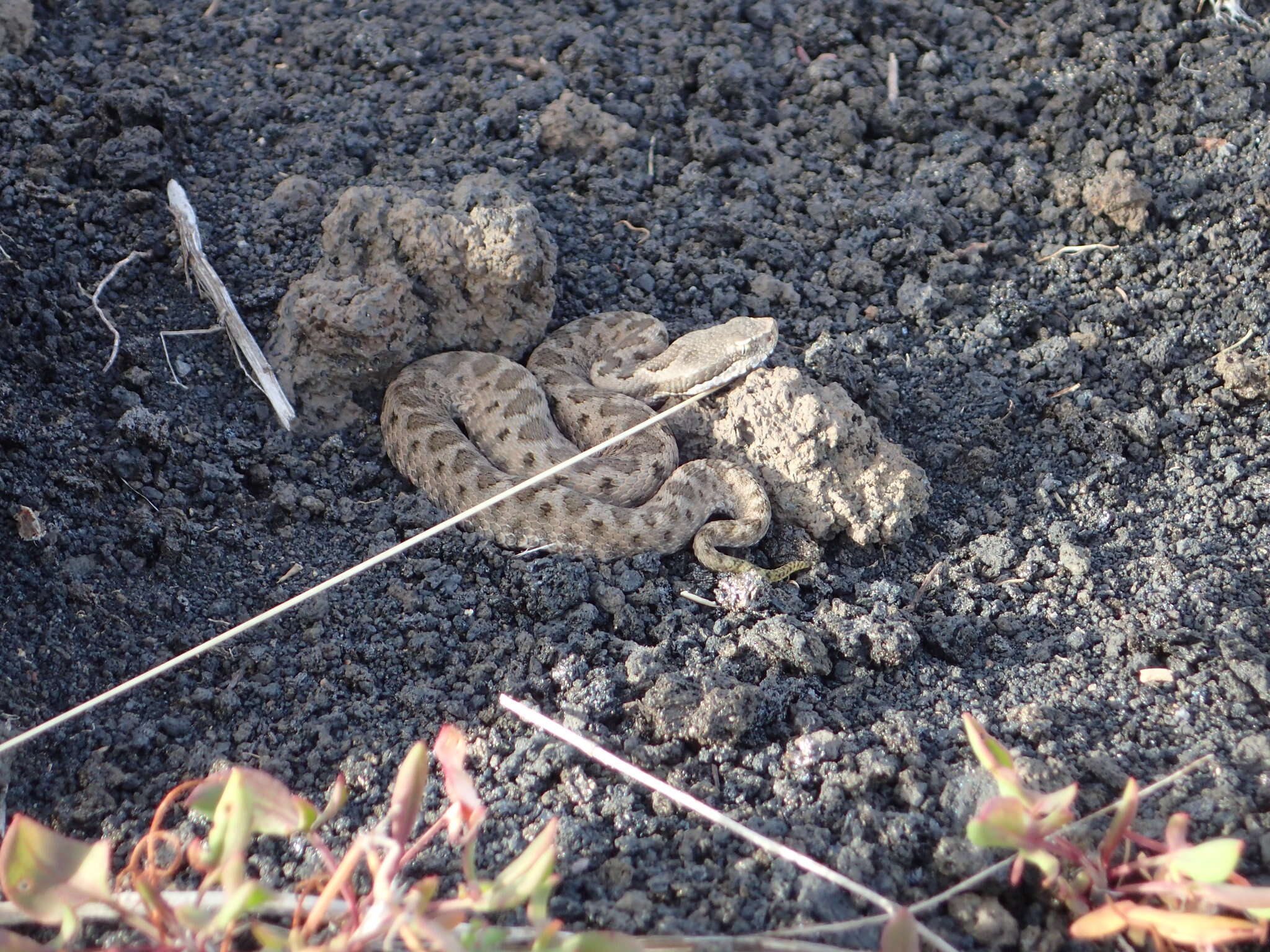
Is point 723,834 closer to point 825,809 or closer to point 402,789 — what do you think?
point 825,809

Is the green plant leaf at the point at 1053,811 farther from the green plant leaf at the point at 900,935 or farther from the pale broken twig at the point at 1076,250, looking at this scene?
the pale broken twig at the point at 1076,250

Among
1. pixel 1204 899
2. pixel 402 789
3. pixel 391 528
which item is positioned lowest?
pixel 391 528

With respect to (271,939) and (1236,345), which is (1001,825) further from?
Result: (1236,345)

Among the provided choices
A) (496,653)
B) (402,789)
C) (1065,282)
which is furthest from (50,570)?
(1065,282)

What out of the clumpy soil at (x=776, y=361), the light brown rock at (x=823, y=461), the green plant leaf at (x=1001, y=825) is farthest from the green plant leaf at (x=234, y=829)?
the light brown rock at (x=823, y=461)

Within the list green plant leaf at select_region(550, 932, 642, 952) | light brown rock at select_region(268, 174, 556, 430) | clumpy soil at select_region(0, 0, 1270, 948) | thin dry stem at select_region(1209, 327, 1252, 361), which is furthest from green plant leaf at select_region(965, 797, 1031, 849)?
light brown rock at select_region(268, 174, 556, 430)

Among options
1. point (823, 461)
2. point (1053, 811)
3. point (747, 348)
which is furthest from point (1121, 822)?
point (747, 348)

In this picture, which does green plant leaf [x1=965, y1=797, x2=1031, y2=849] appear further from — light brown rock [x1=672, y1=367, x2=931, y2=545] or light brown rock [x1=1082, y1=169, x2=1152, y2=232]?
light brown rock [x1=1082, y1=169, x2=1152, y2=232]
